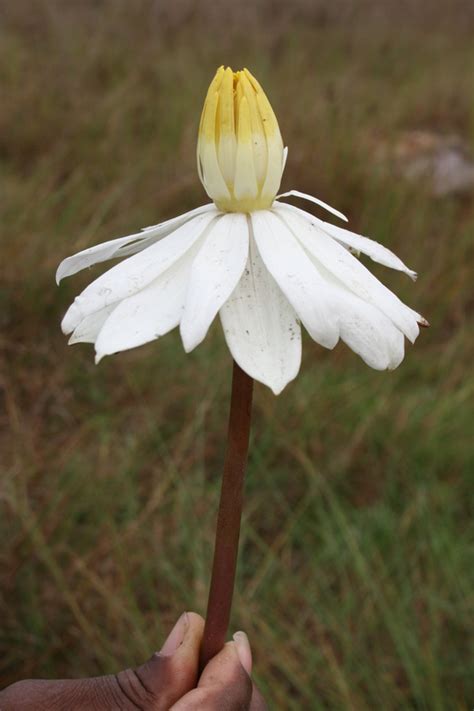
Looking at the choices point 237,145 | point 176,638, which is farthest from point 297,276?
point 176,638

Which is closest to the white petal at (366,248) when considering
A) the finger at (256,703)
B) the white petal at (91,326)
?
the white petal at (91,326)

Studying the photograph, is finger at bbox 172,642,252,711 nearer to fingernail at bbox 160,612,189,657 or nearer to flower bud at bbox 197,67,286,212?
fingernail at bbox 160,612,189,657

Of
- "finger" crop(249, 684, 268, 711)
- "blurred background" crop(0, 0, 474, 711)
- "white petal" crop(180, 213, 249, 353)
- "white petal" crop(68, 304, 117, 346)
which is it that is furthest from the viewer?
"blurred background" crop(0, 0, 474, 711)

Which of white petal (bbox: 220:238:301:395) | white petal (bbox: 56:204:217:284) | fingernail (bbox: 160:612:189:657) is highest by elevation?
white petal (bbox: 56:204:217:284)

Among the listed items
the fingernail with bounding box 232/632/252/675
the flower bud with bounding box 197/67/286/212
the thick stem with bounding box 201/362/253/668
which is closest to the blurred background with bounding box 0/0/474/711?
the fingernail with bounding box 232/632/252/675

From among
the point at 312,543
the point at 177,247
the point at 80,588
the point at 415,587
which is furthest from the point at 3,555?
→ the point at 177,247

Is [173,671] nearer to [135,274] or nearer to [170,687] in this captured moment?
[170,687]

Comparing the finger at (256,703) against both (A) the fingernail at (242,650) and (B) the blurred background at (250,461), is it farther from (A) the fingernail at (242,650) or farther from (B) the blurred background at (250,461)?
(B) the blurred background at (250,461)

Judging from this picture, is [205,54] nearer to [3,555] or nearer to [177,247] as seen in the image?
[3,555]
